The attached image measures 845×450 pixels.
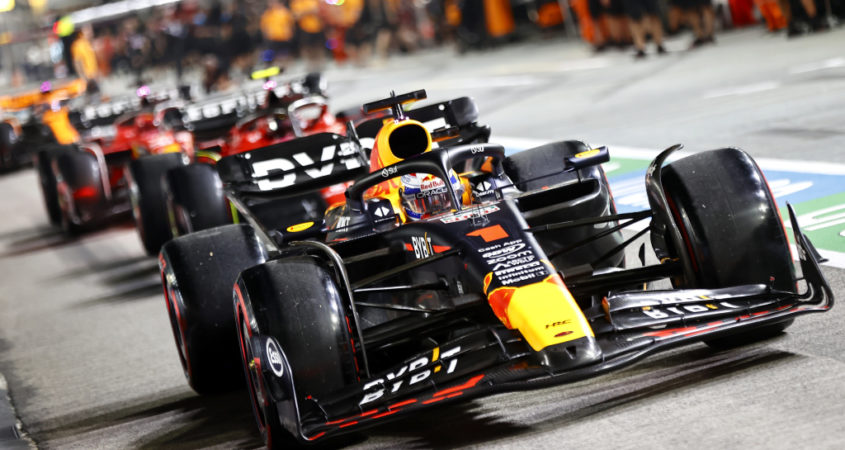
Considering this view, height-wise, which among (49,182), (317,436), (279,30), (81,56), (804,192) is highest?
(81,56)

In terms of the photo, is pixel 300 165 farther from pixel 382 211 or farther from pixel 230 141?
pixel 230 141

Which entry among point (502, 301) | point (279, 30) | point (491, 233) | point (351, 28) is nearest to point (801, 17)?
point (491, 233)

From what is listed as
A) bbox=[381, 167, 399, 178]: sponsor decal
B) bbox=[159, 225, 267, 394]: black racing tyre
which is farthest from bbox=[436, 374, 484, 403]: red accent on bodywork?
bbox=[159, 225, 267, 394]: black racing tyre

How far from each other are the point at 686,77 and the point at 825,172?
8.07 meters

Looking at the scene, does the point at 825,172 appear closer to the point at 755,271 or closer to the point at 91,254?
the point at 755,271

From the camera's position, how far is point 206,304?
632cm

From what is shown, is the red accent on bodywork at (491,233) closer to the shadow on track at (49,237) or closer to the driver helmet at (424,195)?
the driver helmet at (424,195)

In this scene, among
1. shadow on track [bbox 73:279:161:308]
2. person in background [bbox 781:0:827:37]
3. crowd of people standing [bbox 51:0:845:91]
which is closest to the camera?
shadow on track [bbox 73:279:161:308]

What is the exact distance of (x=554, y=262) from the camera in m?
6.57

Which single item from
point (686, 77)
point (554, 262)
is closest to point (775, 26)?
point (686, 77)

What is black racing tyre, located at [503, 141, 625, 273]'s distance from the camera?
6.13 metres

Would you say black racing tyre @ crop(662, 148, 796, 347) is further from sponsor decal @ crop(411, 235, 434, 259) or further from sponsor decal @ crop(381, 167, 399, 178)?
sponsor decal @ crop(381, 167, 399, 178)

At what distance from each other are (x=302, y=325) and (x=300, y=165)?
10.9ft

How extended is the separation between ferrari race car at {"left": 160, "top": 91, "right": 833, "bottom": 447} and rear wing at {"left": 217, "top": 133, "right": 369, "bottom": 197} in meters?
1.51
